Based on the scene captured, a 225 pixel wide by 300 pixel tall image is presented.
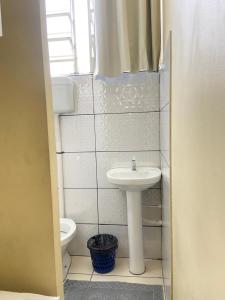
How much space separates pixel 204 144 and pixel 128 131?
1641 mm

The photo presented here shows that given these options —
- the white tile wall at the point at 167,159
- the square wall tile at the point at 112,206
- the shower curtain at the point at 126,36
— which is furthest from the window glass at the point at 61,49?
the square wall tile at the point at 112,206

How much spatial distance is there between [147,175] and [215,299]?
5.19 feet

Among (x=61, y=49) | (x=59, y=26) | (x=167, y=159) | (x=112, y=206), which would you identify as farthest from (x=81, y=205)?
(x=59, y=26)

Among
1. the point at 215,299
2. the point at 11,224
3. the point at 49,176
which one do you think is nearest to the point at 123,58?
the point at 49,176

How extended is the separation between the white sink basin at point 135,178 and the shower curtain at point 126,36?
802mm

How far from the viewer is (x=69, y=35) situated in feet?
7.49

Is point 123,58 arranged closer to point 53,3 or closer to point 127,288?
point 53,3

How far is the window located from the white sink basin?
3.14ft

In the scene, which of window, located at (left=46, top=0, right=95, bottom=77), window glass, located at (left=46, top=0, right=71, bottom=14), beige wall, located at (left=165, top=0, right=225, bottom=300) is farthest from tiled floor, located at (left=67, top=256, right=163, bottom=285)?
window glass, located at (left=46, top=0, right=71, bottom=14)

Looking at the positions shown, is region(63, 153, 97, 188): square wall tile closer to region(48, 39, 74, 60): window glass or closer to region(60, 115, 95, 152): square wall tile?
region(60, 115, 95, 152): square wall tile

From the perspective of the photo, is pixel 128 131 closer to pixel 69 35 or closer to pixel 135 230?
pixel 135 230

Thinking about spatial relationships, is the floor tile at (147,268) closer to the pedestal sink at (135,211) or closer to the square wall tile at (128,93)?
the pedestal sink at (135,211)

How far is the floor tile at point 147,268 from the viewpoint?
211 centimetres

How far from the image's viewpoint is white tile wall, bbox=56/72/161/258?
220 cm
